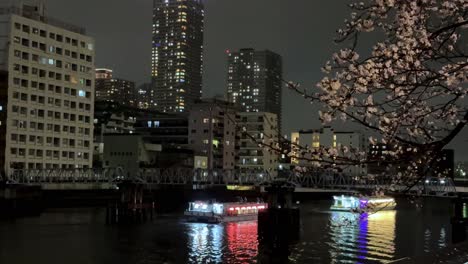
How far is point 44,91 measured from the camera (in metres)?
87.7

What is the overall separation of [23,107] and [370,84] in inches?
3290

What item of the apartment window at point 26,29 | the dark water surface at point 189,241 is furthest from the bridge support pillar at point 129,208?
the apartment window at point 26,29

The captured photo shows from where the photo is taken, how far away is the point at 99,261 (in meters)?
32.3

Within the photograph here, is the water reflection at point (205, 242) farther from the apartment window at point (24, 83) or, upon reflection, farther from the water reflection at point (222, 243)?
the apartment window at point (24, 83)

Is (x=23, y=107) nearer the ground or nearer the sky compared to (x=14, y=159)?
nearer the sky

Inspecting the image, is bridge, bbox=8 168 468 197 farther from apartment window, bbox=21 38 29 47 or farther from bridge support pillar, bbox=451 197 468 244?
bridge support pillar, bbox=451 197 468 244

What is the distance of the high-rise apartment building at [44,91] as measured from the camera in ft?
272

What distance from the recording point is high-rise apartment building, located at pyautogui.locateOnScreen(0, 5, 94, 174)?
3268 inches

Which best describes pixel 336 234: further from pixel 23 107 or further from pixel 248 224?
pixel 23 107

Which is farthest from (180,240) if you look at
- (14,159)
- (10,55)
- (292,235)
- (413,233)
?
(10,55)

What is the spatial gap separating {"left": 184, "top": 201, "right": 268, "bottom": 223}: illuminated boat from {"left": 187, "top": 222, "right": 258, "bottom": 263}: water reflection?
1.76 meters

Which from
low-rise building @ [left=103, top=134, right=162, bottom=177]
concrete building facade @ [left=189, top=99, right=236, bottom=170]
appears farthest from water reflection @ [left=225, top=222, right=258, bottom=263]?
concrete building facade @ [left=189, top=99, right=236, bottom=170]

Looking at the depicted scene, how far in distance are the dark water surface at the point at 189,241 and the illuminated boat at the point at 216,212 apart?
153cm

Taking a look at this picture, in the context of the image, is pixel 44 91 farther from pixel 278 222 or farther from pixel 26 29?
pixel 278 222
